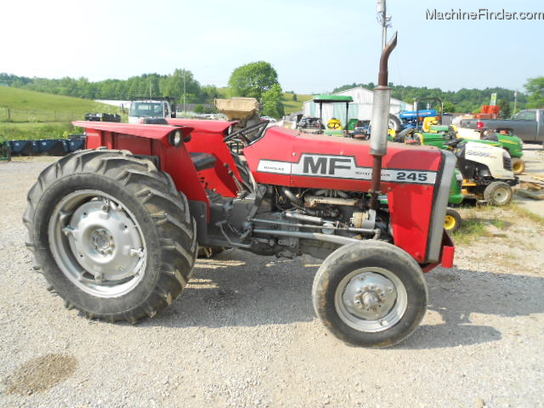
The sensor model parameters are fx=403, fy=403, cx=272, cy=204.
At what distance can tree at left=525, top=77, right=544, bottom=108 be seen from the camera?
158ft

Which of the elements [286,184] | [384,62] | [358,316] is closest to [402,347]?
[358,316]

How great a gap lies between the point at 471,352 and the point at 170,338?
2.06m

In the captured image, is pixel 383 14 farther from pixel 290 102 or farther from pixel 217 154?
pixel 290 102

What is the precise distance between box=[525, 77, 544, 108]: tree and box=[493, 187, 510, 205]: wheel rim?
161 feet

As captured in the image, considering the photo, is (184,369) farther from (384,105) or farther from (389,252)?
(384,105)

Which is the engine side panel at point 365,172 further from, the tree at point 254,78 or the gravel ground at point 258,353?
the tree at point 254,78

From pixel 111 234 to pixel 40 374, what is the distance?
962 mm

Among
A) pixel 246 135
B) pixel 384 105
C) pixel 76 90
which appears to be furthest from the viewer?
pixel 76 90

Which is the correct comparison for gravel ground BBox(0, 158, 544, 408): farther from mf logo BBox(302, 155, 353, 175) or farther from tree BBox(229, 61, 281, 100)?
tree BBox(229, 61, 281, 100)

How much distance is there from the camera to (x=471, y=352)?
273 centimetres

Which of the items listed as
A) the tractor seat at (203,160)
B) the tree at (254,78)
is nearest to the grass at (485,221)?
the tractor seat at (203,160)

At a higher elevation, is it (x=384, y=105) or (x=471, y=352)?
(x=384, y=105)

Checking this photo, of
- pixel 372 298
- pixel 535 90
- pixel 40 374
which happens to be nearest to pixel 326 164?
pixel 372 298

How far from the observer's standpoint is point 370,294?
271cm
